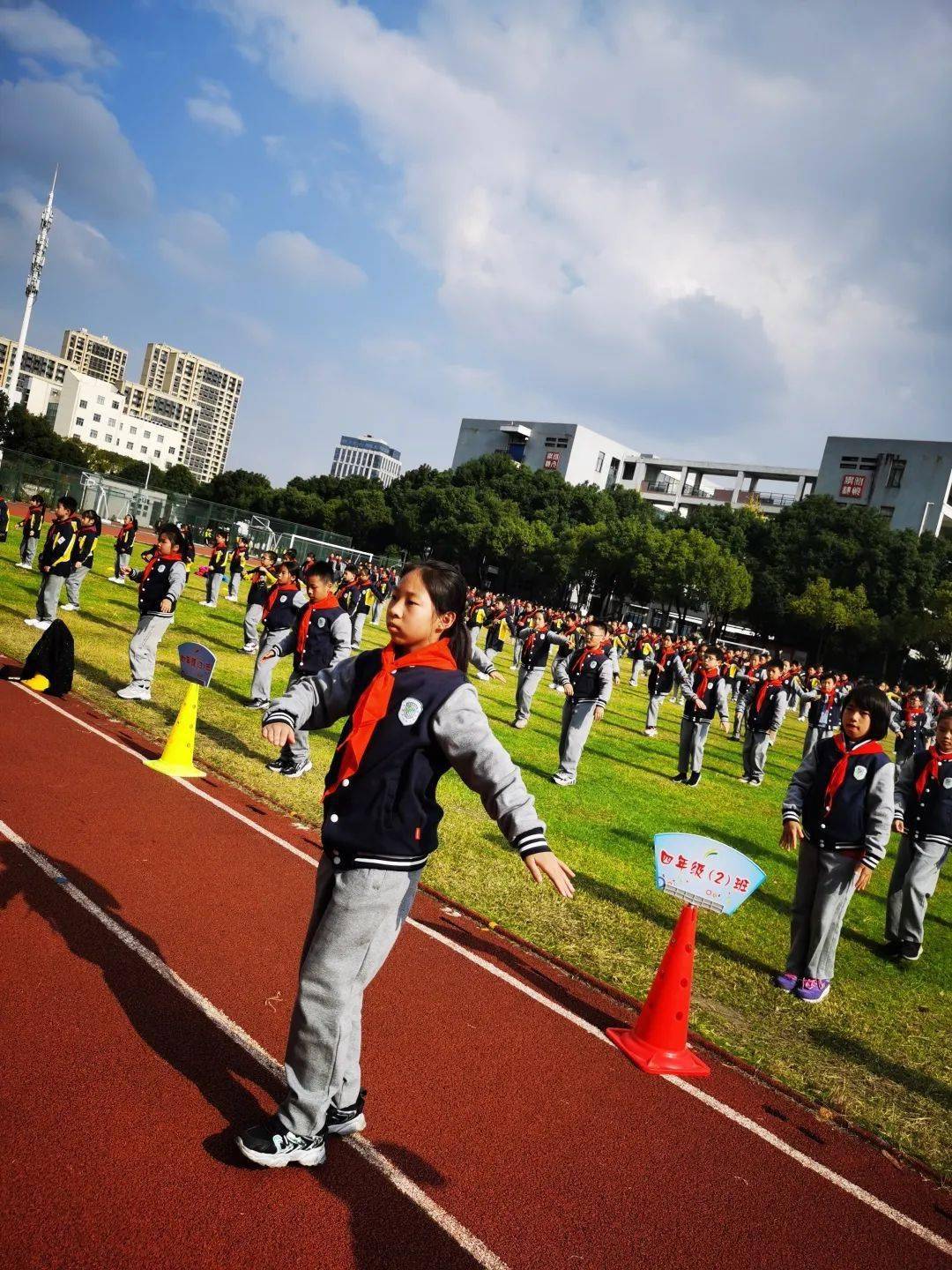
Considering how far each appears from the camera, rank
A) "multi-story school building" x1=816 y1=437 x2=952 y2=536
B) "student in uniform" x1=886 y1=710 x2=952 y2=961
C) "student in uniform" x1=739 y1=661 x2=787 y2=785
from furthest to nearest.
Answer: "multi-story school building" x1=816 y1=437 x2=952 y2=536
"student in uniform" x1=739 y1=661 x2=787 y2=785
"student in uniform" x1=886 y1=710 x2=952 y2=961

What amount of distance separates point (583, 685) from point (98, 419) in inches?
5585

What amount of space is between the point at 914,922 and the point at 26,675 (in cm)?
1033

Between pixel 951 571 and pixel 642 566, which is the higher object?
pixel 951 571

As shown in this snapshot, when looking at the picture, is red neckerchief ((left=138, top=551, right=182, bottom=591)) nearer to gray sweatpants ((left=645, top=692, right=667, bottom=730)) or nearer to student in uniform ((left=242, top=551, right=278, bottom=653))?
student in uniform ((left=242, top=551, right=278, bottom=653))

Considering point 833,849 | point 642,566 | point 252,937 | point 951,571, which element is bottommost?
point 252,937

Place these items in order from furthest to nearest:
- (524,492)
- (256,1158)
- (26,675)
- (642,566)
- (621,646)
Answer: (524,492), (642,566), (621,646), (26,675), (256,1158)

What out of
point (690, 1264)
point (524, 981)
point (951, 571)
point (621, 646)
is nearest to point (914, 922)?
point (524, 981)

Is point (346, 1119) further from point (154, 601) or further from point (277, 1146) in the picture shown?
point (154, 601)

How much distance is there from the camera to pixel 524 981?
5332 millimetres

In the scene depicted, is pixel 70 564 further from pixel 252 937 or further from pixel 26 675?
pixel 252 937

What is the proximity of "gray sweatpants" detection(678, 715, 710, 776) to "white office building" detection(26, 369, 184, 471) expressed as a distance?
127m

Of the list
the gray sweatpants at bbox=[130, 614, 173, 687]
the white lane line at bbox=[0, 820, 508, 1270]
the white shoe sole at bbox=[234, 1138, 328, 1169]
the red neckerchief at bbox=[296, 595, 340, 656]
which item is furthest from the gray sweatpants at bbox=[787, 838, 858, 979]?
the gray sweatpants at bbox=[130, 614, 173, 687]

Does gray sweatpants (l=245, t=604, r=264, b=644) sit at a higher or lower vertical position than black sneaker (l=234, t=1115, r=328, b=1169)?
higher

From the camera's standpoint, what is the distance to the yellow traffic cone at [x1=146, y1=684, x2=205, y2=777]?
8.25 m
